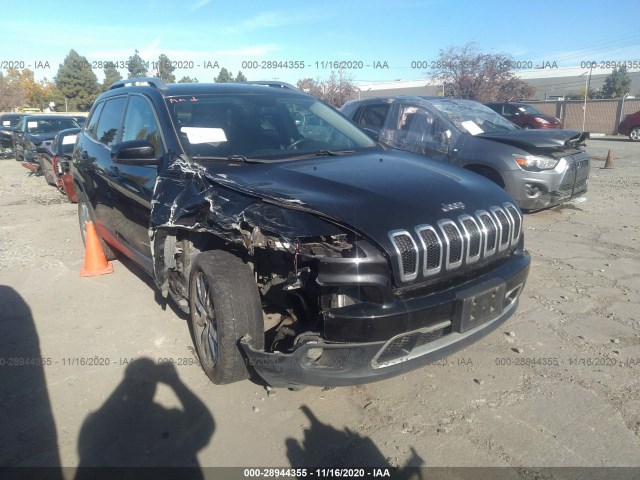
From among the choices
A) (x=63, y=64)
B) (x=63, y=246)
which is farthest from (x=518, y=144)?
(x=63, y=64)

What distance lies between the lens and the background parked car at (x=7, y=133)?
18094 mm

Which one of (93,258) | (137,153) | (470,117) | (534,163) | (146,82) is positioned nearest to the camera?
(137,153)

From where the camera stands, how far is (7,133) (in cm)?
1806

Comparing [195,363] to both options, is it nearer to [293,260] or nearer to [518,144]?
[293,260]

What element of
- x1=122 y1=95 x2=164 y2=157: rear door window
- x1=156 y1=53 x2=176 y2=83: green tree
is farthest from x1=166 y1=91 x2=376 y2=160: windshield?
x1=156 y1=53 x2=176 y2=83: green tree

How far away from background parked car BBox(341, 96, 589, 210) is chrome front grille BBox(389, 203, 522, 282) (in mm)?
3443

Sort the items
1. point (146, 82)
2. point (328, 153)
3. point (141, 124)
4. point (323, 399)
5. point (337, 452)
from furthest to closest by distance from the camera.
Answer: point (146, 82) < point (141, 124) < point (328, 153) < point (323, 399) < point (337, 452)

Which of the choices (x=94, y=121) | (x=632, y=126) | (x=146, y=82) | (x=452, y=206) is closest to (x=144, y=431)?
(x=452, y=206)

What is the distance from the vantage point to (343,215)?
2418 mm

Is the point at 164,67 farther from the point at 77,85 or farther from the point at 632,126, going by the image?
Result: the point at 632,126

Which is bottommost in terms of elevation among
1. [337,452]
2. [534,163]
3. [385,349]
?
[337,452]

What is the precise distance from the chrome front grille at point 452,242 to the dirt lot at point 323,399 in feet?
2.95

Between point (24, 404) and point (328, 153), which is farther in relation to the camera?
point (328, 153)

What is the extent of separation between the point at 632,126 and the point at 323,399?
78.7ft
